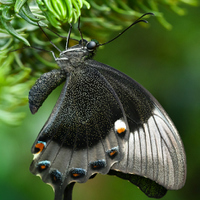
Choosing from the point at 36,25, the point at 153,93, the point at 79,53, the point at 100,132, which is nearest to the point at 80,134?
the point at 100,132

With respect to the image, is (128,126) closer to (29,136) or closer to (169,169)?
(169,169)

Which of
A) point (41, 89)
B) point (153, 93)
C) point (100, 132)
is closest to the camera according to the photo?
point (41, 89)

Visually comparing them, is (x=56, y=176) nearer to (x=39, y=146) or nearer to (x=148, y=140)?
(x=39, y=146)

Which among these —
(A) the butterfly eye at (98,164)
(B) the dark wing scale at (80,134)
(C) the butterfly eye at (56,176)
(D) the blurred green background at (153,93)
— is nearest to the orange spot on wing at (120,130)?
(B) the dark wing scale at (80,134)

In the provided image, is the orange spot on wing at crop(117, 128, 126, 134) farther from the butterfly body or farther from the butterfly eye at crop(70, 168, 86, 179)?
the butterfly eye at crop(70, 168, 86, 179)

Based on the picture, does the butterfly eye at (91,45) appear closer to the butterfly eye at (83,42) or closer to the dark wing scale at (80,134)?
the butterfly eye at (83,42)

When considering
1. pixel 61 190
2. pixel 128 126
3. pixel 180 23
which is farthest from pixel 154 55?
pixel 61 190
